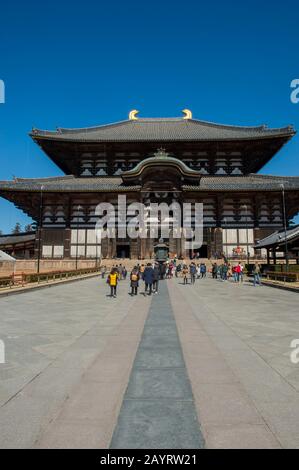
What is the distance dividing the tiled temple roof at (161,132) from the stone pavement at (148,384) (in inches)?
1495

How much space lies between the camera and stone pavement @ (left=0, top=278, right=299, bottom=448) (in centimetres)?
272

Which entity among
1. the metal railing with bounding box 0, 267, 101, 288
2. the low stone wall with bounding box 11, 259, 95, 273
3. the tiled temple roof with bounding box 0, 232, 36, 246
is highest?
the tiled temple roof with bounding box 0, 232, 36, 246

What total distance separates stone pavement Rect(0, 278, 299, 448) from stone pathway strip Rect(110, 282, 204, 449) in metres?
0.01

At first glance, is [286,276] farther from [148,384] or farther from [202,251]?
[202,251]

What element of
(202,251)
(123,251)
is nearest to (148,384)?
(123,251)

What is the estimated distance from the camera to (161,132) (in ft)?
153

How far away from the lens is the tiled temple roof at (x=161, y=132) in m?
41.4

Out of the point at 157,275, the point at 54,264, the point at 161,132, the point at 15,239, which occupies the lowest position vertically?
the point at 157,275

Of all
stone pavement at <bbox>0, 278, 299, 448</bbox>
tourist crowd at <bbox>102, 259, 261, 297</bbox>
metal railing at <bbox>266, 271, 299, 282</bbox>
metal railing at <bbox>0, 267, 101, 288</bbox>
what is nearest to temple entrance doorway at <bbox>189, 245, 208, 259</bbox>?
tourist crowd at <bbox>102, 259, 261, 297</bbox>

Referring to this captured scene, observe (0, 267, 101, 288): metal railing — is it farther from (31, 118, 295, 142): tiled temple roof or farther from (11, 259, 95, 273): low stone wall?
(31, 118, 295, 142): tiled temple roof

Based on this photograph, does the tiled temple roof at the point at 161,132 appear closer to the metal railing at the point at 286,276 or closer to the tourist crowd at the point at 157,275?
the tourist crowd at the point at 157,275

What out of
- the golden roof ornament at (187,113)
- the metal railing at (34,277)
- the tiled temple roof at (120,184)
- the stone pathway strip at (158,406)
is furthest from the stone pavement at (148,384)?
the golden roof ornament at (187,113)

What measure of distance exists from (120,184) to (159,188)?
17.6ft

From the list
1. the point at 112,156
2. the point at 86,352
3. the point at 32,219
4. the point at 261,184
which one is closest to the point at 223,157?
the point at 261,184
